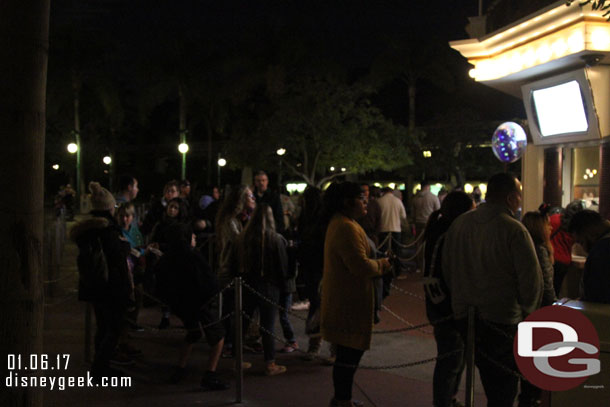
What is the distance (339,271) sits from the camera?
5.20m

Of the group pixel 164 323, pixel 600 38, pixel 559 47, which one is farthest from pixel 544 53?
pixel 164 323

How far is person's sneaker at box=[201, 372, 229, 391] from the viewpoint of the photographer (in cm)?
607

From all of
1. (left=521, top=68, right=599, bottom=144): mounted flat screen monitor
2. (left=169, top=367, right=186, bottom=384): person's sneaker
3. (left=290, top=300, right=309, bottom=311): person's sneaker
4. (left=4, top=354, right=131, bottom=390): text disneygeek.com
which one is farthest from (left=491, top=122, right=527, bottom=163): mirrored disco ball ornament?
(left=4, top=354, right=131, bottom=390): text disneygeek.com

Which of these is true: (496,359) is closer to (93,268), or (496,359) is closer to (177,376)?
(177,376)

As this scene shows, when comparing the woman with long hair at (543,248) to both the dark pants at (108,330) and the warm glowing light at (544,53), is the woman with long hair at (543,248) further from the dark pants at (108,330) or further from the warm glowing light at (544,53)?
the warm glowing light at (544,53)

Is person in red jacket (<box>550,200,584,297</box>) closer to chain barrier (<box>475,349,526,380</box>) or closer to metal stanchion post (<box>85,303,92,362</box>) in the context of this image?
chain barrier (<box>475,349,526,380</box>)

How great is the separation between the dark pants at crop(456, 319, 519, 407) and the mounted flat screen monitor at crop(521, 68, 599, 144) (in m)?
7.25

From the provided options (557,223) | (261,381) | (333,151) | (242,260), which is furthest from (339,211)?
(333,151)

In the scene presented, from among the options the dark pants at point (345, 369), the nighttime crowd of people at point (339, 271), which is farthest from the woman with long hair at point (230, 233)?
the dark pants at point (345, 369)

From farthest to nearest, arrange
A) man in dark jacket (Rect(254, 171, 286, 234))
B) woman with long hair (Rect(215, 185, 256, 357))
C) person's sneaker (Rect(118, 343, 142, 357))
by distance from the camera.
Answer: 1. man in dark jacket (Rect(254, 171, 286, 234))
2. person's sneaker (Rect(118, 343, 142, 357))
3. woman with long hair (Rect(215, 185, 256, 357))

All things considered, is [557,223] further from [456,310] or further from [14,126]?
[14,126]

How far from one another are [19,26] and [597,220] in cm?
442

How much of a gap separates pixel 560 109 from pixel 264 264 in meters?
7.38

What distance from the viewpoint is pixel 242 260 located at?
6.70 meters
